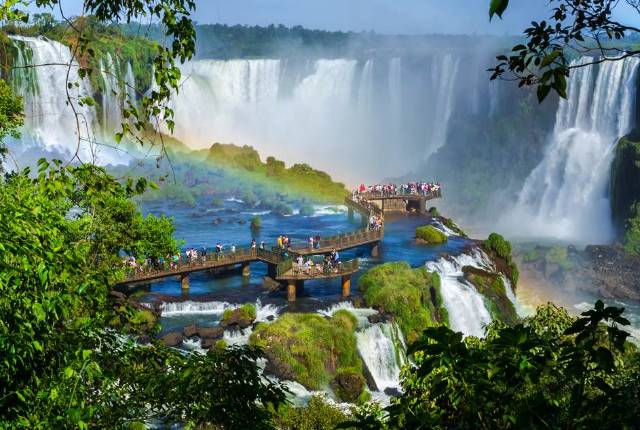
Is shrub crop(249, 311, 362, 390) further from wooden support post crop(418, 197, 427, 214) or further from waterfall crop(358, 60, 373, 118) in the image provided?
waterfall crop(358, 60, 373, 118)

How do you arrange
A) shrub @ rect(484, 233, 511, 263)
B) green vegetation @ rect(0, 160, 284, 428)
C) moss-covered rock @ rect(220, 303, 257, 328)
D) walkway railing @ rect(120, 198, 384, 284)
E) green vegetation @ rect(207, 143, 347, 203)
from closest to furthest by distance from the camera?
green vegetation @ rect(0, 160, 284, 428) → moss-covered rock @ rect(220, 303, 257, 328) → walkway railing @ rect(120, 198, 384, 284) → shrub @ rect(484, 233, 511, 263) → green vegetation @ rect(207, 143, 347, 203)

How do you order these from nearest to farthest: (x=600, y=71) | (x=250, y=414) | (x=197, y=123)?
(x=250, y=414)
(x=600, y=71)
(x=197, y=123)

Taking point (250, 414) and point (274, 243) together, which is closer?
point (250, 414)

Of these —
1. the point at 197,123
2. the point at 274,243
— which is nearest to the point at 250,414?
the point at 274,243

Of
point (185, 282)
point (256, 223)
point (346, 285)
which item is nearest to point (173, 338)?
point (185, 282)

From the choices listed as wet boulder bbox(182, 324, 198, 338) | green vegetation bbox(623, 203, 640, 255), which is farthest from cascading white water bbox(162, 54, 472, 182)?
wet boulder bbox(182, 324, 198, 338)

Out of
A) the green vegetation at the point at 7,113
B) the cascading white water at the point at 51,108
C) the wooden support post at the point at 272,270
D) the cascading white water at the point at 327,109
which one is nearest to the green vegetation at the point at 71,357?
the green vegetation at the point at 7,113

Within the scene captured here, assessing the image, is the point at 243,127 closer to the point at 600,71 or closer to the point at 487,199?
the point at 487,199
